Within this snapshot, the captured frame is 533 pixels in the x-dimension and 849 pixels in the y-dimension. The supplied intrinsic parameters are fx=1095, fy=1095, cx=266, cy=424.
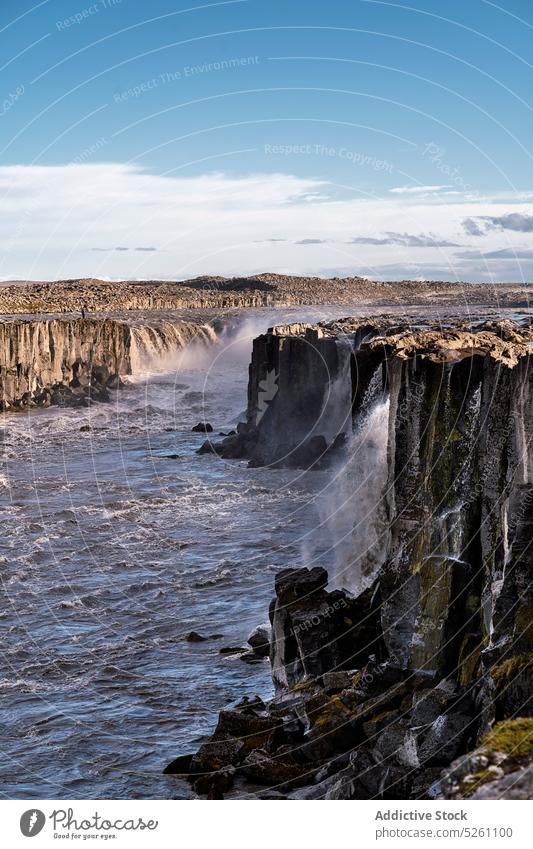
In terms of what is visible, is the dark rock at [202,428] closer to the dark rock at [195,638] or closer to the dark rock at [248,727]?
the dark rock at [195,638]

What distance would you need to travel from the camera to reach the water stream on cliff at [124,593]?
23.7 metres

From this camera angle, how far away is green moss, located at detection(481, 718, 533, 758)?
11.5 m

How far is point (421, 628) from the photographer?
2116 cm

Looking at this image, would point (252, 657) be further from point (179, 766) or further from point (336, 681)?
point (179, 766)

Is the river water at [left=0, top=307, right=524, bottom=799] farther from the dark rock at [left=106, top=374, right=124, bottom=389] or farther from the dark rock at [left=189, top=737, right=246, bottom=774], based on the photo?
the dark rock at [left=106, top=374, right=124, bottom=389]

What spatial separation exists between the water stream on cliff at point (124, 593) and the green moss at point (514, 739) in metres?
10.1

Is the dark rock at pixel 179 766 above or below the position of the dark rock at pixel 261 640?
below

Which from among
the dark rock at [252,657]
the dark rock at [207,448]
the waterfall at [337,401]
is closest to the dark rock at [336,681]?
the dark rock at [252,657]

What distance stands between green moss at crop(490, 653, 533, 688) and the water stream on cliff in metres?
7.40

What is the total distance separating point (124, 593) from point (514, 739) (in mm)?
24530

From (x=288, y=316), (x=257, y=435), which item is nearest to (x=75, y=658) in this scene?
(x=257, y=435)

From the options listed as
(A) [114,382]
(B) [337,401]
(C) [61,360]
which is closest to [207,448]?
(B) [337,401]

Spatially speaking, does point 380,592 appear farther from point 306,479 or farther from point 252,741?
point 306,479

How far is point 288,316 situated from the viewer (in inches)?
4899
